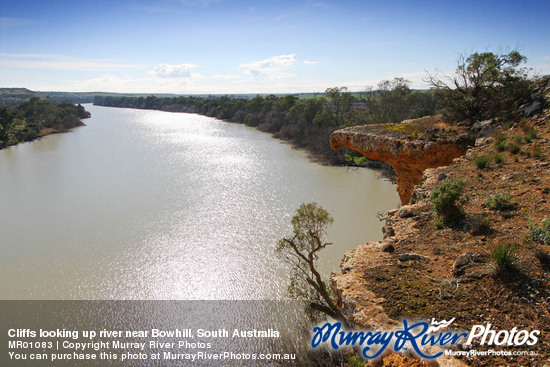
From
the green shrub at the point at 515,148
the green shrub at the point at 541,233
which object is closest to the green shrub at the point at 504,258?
the green shrub at the point at 541,233

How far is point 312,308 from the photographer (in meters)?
8.29

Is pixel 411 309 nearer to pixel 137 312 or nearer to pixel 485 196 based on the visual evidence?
pixel 485 196

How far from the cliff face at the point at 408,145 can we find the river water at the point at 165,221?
3983 millimetres

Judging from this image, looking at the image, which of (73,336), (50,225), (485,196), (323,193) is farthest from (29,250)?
(485,196)

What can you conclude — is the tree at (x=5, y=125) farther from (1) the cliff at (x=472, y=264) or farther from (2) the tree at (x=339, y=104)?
(1) the cliff at (x=472, y=264)

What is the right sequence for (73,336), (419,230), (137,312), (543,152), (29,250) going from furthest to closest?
1. (29,250)
2. (137,312)
3. (73,336)
4. (543,152)
5. (419,230)

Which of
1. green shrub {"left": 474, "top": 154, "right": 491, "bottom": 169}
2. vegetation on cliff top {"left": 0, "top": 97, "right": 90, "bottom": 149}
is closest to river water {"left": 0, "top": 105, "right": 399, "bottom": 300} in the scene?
green shrub {"left": 474, "top": 154, "right": 491, "bottom": 169}

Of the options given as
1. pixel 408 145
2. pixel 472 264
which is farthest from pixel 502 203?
pixel 408 145

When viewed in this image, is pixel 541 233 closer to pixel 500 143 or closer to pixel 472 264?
pixel 472 264

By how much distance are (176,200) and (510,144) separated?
17.3 m

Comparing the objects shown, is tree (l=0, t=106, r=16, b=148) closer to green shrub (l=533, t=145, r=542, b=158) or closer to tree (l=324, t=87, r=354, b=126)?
tree (l=324, t=87, r=354, b=126)

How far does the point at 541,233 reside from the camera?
4520 millimetres

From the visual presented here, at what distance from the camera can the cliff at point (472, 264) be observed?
359 centimetres

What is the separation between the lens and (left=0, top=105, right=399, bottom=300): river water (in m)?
11.7
